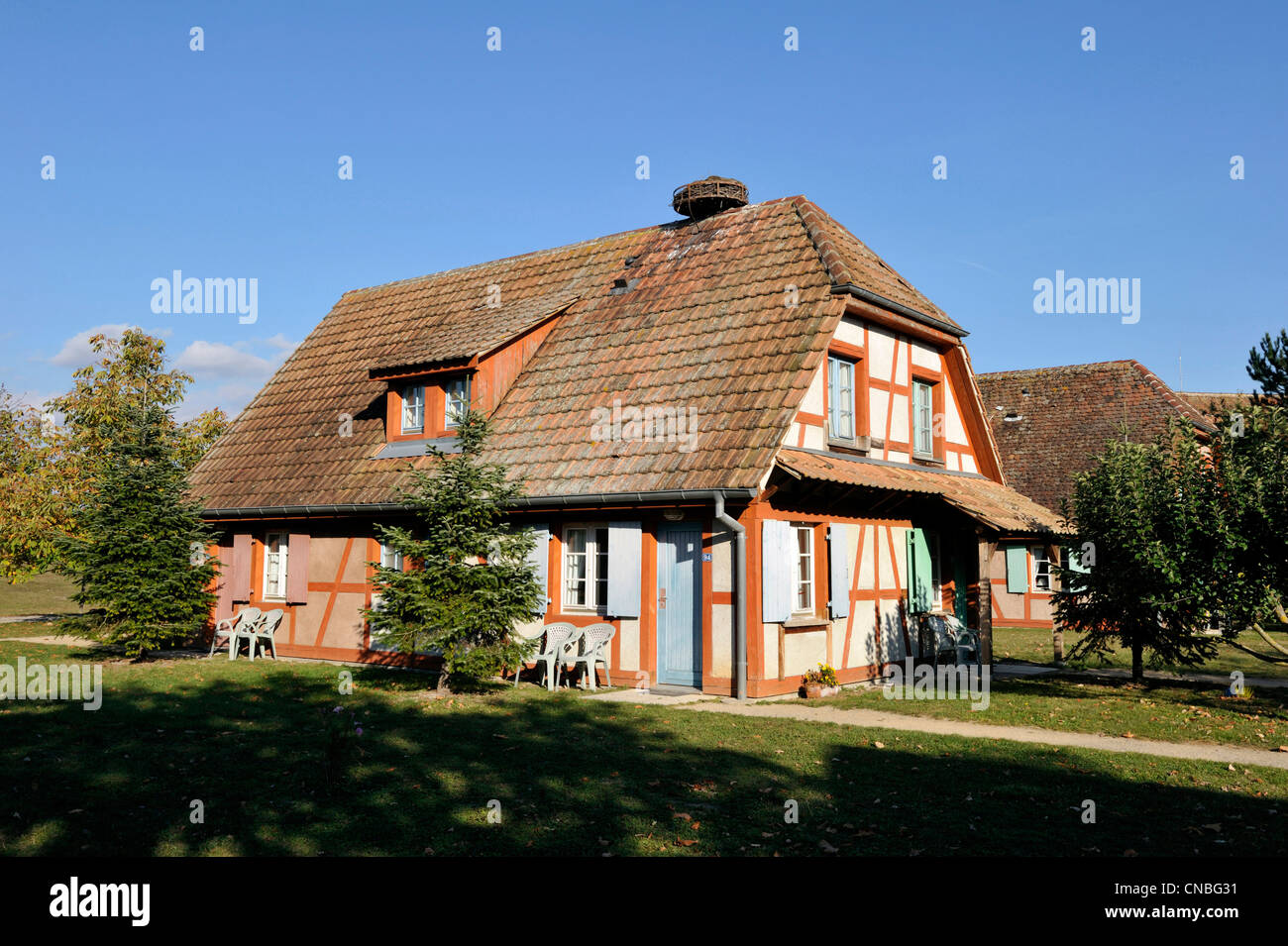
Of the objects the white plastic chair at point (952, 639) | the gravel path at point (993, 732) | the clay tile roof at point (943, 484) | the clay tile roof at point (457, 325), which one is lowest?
the gravel path at point (993, 732)

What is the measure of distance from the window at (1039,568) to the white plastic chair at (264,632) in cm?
1917

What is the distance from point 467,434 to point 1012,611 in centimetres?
1943

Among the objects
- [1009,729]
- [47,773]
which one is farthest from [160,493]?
[1009,729]

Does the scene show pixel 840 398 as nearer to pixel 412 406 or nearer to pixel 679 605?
pixel 679 605

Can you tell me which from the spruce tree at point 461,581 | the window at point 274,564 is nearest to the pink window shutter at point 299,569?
the window at point 274,564

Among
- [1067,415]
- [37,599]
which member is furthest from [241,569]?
[37,599]

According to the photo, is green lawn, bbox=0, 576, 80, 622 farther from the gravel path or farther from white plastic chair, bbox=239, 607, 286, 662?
the gravel path

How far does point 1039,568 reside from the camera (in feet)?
85.4

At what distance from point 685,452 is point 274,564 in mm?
9228

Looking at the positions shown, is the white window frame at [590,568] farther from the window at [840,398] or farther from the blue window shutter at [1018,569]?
the blue window shutter at [1018,569]

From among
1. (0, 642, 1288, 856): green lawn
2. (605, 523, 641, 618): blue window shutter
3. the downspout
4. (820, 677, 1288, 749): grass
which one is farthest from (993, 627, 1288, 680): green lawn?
(605, 523, 641, 618): blue window shutter

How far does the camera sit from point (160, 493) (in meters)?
16.2

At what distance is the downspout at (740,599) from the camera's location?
12.3m
